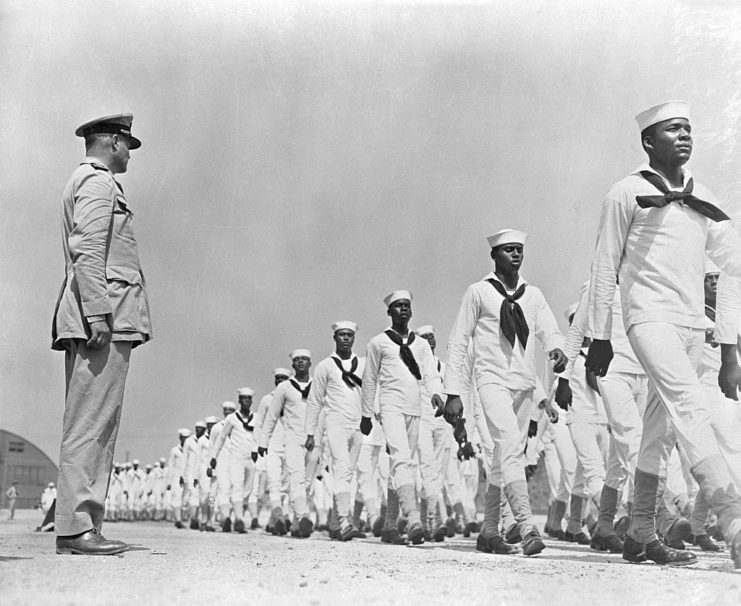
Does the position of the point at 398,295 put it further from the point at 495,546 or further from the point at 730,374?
the point at 730,374

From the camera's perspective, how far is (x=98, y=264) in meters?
5.69

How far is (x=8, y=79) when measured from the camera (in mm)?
7383

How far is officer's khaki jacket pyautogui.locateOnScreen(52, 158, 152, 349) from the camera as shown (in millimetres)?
5656

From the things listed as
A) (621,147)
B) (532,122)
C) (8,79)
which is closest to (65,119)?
(8,79)

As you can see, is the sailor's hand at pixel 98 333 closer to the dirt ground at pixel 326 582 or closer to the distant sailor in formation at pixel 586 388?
the distant sailor in formation at pixel 586 388

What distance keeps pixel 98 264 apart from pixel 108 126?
1.02 metres

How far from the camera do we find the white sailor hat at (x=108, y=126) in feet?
20.0

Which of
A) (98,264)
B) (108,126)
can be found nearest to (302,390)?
(108,126)

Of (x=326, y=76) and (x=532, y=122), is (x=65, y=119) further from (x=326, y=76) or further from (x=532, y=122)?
(x=532, y=122)

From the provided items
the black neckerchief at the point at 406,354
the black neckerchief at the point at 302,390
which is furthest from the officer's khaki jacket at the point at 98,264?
the black neckerchief at the point at 302,390

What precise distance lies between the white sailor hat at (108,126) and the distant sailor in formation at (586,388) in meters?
0.01

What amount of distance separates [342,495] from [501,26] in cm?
597

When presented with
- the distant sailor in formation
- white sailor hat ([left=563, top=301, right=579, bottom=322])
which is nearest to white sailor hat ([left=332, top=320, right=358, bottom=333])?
the distant sailor in formation

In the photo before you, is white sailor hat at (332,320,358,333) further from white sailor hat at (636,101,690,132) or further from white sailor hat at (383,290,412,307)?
white sailor hat at (636,101,690,132)
